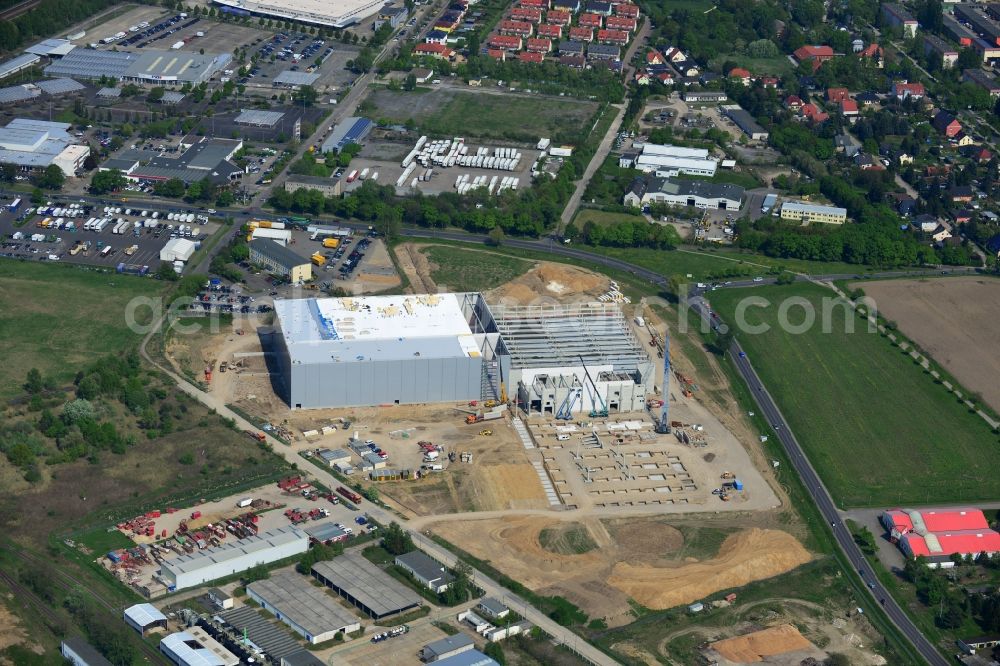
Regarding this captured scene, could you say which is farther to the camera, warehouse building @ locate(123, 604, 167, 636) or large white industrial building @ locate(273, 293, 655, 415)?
large white industrial building @ locate(273, 293, 655, 415)

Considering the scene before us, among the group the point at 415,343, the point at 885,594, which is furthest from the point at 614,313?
the point at 885,594

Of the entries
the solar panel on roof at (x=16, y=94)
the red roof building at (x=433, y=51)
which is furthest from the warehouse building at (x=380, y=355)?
the red roof building at (x=433, y=51)

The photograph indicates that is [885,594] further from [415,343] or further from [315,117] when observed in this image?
[315,117]

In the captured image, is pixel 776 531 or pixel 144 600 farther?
pixel 776 531

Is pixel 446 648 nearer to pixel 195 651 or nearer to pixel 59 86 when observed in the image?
pixel 195 651

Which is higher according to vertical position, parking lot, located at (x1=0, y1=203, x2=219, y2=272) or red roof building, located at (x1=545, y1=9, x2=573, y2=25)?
parking lot, located at (x1=0, y1=203, x2=219, y2=272)

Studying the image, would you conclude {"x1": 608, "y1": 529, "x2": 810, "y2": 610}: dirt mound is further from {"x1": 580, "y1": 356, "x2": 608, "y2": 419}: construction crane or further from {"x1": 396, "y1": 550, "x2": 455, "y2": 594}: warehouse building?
{"x1": 580, "y1": 356, "x2": 608, "y2": 419}: construction crane

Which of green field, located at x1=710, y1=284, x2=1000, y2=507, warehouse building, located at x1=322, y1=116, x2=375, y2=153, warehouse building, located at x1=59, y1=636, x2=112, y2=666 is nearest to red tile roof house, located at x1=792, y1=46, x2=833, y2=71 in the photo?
warehouse building, located at x1=322, y1=116, x2=375, y2=153
